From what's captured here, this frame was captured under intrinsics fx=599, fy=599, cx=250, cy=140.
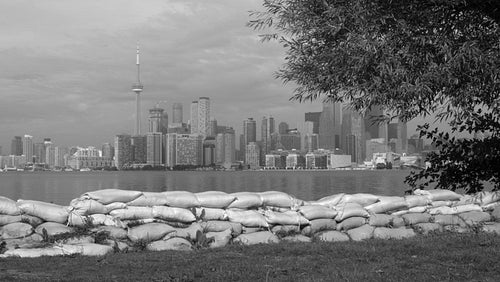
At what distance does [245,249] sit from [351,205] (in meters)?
3.52

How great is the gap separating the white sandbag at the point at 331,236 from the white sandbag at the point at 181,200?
2.26 meters

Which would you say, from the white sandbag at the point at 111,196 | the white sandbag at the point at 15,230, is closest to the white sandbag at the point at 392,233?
the white sandbag at the point at 111,196

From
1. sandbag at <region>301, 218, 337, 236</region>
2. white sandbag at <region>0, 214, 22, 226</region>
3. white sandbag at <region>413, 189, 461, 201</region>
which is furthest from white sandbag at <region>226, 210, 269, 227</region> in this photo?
white sandbag at <region>413, 189, 461, 201</region>

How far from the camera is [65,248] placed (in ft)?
28.9

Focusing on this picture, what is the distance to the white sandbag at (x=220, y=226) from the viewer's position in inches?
401

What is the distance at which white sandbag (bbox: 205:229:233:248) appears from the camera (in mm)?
9695

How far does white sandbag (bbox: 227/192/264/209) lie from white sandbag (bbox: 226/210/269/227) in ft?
1.07

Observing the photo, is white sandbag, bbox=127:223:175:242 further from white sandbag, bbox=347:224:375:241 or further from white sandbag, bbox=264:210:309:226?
white sandbag, bbox=347:224:375:241

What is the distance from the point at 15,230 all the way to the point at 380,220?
256 inches

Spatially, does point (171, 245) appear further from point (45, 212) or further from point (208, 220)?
point (45, 212)

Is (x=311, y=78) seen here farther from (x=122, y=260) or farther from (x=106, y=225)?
(x=106, y=225)

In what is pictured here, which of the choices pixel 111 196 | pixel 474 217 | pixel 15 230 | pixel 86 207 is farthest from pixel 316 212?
pixel 15 230

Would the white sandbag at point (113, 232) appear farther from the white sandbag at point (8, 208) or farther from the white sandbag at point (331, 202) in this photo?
the white sandbag at point (331, 202)

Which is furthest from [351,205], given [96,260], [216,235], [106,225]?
[96,260]
